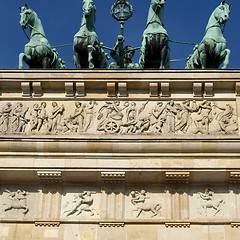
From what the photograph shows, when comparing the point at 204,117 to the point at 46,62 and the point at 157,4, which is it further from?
the point at 46,62

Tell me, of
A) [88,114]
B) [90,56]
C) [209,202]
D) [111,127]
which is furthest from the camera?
[90,56]

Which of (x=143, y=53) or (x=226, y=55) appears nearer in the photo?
(x=226, y=55)

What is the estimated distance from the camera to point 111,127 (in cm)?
1530

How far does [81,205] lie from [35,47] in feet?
13.2

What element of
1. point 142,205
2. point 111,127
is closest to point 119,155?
point 111,127

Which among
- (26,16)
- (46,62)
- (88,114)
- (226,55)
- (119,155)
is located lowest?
(119,155)

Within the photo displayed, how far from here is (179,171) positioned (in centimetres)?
1452

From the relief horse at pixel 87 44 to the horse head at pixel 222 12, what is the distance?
2.50 m

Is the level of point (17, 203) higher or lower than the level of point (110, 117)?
lower

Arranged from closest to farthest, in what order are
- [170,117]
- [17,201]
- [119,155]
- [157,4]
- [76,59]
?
1. [17,201]
2. [119,155]
3. [170,117]
4. [76,59]
5. [157,4]

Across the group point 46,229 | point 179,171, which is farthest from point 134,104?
point 46,229

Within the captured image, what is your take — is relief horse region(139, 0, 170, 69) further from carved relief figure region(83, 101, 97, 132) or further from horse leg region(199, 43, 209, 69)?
carved relief figure region(83, 101, 97, 132)

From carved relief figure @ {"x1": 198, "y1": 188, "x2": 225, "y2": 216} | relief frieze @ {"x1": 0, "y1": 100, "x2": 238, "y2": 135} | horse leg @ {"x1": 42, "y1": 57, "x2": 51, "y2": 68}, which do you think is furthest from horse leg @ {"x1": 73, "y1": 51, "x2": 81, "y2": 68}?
carved relief figure @ {"x1": 198, "y1": 188, "x2": 225, "y2": 216}

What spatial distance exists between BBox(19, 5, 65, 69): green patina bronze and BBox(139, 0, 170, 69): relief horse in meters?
1.90
